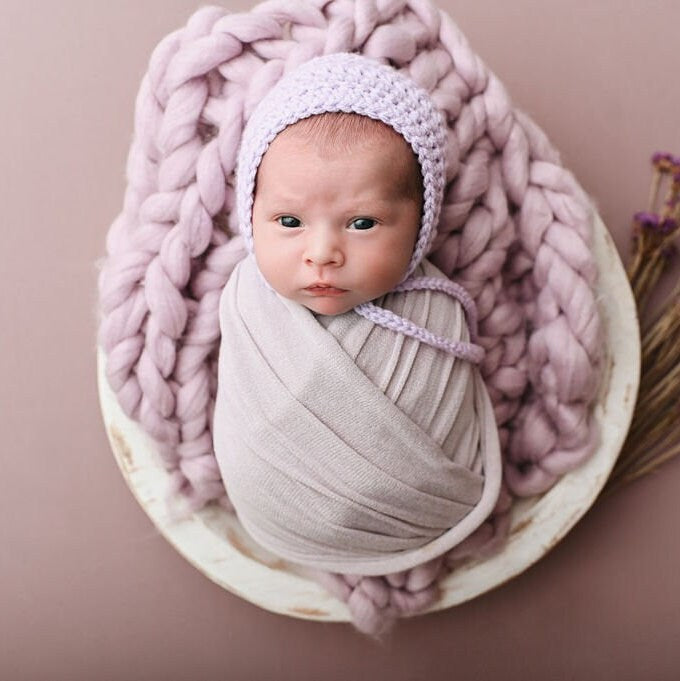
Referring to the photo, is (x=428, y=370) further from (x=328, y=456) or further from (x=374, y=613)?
(x=374, y=613)

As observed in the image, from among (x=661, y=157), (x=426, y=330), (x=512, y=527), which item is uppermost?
(x=661, y=157)

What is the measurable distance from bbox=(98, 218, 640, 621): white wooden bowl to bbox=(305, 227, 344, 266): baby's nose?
38cm

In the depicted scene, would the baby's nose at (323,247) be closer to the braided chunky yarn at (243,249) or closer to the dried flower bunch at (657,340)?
the braided chunky yarn at (243,249)

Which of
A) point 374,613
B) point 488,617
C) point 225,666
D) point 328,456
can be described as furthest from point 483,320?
point 225,666

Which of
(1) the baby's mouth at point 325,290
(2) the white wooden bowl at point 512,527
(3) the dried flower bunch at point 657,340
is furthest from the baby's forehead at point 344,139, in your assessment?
(3) the dried flower bunch at point 657,340

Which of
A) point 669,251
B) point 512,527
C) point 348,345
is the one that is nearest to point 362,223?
point 348,345

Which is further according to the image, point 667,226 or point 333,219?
point 667,226

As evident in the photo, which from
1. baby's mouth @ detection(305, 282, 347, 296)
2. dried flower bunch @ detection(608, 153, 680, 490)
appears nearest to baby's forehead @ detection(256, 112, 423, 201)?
baby's mouth @ detection(305, 282, 347, 296)

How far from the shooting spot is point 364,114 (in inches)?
28.2

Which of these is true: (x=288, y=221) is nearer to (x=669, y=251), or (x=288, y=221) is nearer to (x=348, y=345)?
(x=348, y=345)

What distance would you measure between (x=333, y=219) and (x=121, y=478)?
0.60 meters

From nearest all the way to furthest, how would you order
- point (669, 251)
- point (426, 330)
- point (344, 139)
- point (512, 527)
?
point (344, 139)
point (426, 330)
point (512, 527)
point (669, 251)

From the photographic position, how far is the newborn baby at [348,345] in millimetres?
722

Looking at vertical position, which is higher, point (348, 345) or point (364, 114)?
point (364, 114)
